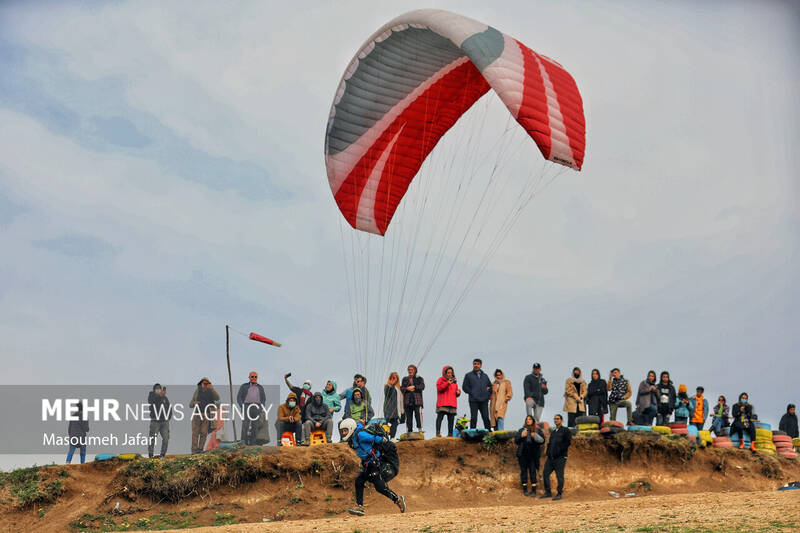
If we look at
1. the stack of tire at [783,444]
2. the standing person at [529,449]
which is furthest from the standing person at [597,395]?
the stack of tire at [783,444]

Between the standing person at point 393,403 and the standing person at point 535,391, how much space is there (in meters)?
2.64

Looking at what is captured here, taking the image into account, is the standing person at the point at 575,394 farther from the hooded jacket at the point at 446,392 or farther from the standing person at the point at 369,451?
the standing person at the point at 369,451

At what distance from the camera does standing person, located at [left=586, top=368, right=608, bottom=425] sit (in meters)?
21.6

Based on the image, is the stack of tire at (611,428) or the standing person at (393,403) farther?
the stack of tire at (611,428)

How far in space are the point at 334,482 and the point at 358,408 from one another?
1550 mm

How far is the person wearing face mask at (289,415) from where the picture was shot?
2075cm

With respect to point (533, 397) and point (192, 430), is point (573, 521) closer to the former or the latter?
point (533, 397)

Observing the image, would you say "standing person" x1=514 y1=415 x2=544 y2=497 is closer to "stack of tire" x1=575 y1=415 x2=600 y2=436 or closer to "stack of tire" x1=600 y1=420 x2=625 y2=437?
"stack of tire" x1=575 y1=415 x2=600 y2=436

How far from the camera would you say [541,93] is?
60.3 ft

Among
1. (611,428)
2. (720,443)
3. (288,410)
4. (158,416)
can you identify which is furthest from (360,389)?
(720,443)

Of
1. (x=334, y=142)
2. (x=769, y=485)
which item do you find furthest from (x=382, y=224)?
(x=769, y=485)

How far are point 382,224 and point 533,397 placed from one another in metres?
5.00

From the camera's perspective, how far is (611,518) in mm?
15695

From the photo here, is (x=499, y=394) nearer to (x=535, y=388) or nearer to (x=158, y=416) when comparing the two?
Result: (x=535, y=388)
